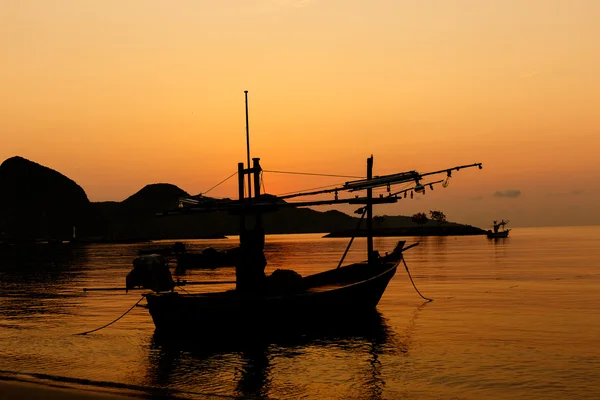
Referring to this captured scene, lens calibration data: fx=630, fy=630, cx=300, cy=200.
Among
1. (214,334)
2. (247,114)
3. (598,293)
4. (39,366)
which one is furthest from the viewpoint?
(598,293)

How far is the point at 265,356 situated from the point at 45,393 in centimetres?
828

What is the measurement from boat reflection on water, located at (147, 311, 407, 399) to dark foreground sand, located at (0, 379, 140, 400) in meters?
2.03

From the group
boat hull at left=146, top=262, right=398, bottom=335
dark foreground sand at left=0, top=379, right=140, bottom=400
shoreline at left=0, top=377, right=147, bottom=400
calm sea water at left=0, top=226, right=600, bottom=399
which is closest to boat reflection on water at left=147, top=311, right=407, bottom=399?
calm sea water at left=0, top=226, right=600, bottom=399

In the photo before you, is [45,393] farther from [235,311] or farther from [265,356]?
[235,311]

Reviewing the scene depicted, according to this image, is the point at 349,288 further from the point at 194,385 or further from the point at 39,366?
the point at 39,366

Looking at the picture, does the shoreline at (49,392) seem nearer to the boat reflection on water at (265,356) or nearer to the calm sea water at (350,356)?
the calm sea water at (350,356)

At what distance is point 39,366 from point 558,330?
73.8 ft

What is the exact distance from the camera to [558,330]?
29547mm

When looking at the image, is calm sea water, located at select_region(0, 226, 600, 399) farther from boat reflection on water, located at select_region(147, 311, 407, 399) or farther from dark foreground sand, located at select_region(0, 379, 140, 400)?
dark foreground sand, located at select_region(0, 379, 140, 400)

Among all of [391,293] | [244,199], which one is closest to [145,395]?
[244,199]

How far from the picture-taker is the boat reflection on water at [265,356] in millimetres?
18766

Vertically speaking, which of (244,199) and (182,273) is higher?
(244,199)

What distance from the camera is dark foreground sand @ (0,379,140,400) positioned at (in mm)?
16609

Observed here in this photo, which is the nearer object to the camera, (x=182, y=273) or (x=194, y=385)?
(x=194, y=385)
